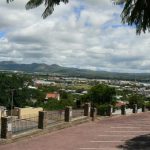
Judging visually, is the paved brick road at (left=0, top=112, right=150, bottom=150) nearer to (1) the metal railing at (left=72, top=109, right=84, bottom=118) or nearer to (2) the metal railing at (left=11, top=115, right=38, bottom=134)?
(2) the metal railing at (left=11, top=115, right=38, bottom=134)

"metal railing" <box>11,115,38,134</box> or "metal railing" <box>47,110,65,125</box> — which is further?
"metal railing" <box>47,110,65,125</box>

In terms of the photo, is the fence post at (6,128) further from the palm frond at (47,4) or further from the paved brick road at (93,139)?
the palm frond at (47,4)

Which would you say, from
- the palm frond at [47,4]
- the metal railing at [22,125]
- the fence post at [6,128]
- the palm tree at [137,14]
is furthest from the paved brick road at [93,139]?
the palm frond at [47,4]

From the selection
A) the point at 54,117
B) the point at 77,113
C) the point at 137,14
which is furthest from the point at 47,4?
the point at 77,113

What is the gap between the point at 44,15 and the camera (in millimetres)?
8258

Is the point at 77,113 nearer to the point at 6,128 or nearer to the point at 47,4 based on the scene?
the point at 6,128

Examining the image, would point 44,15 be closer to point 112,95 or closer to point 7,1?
point 7,1

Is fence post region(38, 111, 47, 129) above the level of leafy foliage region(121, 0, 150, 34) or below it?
below

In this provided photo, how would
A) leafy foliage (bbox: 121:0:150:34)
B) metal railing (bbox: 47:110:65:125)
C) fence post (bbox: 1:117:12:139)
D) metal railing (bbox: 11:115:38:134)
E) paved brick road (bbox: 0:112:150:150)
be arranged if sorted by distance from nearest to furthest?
1. leafy foliage (bbox: 121:0:150:34)
2. paved brick road (bbox: 0:112:150:150)
3. fence post (bbox: 1:117:12:139)
4. metal railing (bbox: 11:115:38:134)
5. metal railing (bbox: 47:110:65:125)

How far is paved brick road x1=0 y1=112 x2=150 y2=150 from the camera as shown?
22188mm

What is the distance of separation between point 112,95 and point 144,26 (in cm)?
4945

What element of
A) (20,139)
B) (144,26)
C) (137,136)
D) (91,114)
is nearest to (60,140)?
(20,139)

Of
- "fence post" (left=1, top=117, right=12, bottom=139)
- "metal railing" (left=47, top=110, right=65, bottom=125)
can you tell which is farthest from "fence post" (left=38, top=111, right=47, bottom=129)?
A: "fence post" (left=1, top=117, right=12, bottom=139)

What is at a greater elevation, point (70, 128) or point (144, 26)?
point (144, 26)
